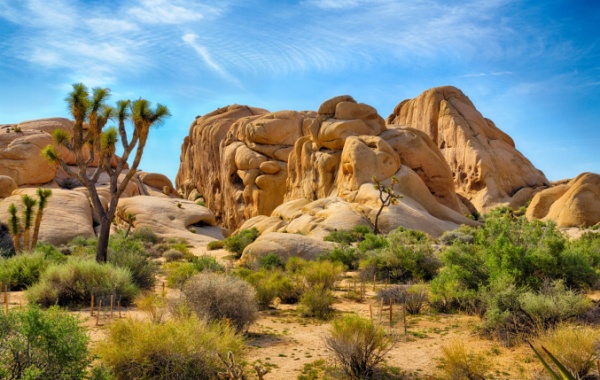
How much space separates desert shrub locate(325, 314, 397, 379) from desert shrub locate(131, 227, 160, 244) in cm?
2874

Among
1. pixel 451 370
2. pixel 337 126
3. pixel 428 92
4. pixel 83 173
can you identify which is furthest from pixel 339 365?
pixel 428 92

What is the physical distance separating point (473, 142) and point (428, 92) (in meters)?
9.52

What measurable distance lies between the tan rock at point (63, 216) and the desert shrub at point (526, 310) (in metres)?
29.1

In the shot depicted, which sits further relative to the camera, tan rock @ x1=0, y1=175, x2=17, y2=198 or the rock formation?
tan rock @ x1=0, y1=175, x2=17, y2=198

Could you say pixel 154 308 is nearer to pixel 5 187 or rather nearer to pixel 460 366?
pixel 460 366

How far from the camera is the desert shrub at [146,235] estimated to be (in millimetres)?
34156

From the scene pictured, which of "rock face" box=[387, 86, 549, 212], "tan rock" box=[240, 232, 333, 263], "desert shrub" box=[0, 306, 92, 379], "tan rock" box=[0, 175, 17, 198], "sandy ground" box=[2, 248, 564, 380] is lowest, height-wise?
"sandy ground" box=[2, 248, 564, 380]

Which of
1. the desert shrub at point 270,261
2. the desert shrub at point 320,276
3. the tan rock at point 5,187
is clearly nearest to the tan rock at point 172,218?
the tan rock at point 5,187

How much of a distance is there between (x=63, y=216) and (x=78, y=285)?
23306 mm

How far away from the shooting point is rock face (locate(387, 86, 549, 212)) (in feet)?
164

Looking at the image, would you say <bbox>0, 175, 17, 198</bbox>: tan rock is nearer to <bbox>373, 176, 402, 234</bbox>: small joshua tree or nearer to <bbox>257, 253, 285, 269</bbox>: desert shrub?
<bbox>257, 253, 285, 269</bbox>: desert shrub

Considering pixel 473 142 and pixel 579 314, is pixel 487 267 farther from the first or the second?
pixel 473 142

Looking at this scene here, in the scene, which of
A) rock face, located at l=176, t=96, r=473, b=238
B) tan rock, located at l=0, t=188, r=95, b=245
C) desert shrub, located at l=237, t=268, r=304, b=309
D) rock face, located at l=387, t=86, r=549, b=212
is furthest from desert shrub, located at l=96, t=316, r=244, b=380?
rock face, located at l=387, t=86, r=549, b=212

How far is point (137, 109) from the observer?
18.0 meters
